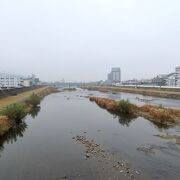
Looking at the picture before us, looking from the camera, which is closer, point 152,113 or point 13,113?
point 13,113

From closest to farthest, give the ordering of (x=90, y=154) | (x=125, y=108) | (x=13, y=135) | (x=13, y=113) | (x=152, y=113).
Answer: (x=90, y=154)
(x=13, y=135)
(x=13, y=113)
(x=152, y=113)
(x=125, y=108)

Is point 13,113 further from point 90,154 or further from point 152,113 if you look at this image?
point 152,113

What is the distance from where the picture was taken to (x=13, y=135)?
22.5 meters

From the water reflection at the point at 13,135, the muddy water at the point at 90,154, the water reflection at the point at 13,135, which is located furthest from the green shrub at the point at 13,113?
the muddy water at the point at 90,154

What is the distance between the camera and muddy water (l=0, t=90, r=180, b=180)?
13.2 metres

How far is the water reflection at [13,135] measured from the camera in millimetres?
20122

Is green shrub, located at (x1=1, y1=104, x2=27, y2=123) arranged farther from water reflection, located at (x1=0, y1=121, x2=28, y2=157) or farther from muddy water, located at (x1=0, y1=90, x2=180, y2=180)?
muddy water, located at (x1=0, y1=90, x2=180, y2=180)

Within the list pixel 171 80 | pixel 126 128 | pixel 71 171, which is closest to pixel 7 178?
pixel 71 171

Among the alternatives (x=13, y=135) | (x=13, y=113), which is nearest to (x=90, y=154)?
(x=13, y=135)

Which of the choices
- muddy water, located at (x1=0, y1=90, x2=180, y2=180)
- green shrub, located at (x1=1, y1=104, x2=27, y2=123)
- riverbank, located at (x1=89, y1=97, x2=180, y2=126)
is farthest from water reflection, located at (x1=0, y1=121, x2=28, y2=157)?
riverbank, located at (x1=89, y1=97, x2=180, y2=126)

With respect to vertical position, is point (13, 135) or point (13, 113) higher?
point (13, 113)

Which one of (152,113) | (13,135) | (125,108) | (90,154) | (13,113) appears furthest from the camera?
(125,108)

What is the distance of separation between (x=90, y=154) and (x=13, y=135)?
9505 millimetres

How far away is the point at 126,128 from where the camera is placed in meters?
25.5
